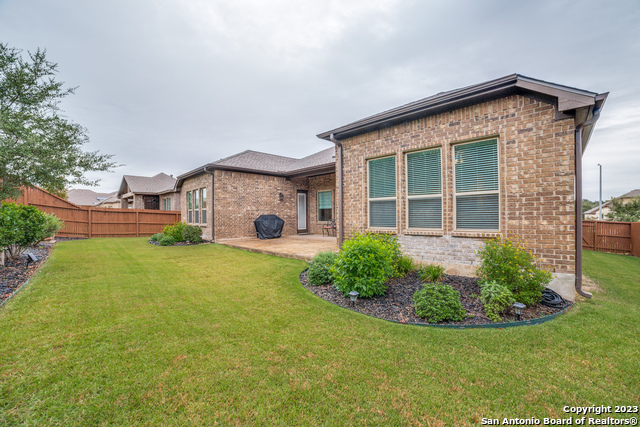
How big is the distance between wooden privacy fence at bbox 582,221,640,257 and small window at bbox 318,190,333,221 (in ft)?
36.5

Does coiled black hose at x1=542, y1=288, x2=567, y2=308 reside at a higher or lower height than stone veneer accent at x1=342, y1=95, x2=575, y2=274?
lower


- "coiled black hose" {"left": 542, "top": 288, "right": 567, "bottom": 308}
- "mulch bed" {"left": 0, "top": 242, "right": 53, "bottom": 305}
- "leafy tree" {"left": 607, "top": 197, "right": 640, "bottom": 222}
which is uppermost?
"leafy tree" {"left": 607, "top": 197, "right": 640, "bottom": 222}

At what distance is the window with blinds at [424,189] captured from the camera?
545 centimetres

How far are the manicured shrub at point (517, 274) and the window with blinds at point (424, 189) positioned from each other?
60.0 inches

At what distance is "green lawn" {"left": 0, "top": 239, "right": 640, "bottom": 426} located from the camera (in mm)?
1889

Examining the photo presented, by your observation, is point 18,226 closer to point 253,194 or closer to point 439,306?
point 253,194

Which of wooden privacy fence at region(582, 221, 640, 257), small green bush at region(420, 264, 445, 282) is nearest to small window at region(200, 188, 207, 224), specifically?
small green bush at region(420, 264, 445, 282)

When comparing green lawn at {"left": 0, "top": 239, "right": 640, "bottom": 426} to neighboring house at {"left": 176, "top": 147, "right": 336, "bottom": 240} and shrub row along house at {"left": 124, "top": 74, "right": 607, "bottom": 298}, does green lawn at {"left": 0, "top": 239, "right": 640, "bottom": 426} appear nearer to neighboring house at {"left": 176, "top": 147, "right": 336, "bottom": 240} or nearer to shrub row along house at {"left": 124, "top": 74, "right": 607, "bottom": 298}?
shrub row along house at {"left": 124, "top": 74, "right": 607, "bottom": 298}

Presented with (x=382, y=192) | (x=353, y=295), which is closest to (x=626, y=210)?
(x=382, y=192)

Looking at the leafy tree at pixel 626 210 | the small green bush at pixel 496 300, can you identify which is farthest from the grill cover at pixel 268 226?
the leafy tree at pixel 626 210

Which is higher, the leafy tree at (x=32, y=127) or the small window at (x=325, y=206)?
the leafy tree at (x=32, y=127)

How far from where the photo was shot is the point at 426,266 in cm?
528

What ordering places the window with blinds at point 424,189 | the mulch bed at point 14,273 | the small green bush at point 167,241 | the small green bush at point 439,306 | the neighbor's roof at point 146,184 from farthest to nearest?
the neighbor's roof at point 146,184 → the small green bush at point 167,241 → the window with blinds at point 424,189 → the mulch bed at point 14,273 → the small green bush at point 439,306

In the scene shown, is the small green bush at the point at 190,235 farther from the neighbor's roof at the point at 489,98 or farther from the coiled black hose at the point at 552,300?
the coiled black hose at the point at 552,300
